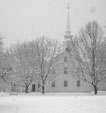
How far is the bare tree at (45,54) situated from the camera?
41.9 metres

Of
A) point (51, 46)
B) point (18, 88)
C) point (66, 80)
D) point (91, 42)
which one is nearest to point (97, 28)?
point (91, 42)

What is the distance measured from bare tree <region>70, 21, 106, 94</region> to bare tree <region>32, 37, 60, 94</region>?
752cm

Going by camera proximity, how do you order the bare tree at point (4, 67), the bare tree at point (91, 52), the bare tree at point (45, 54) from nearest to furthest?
the bare tree at point (4, 67)
the bare tree at point (91, 52)
the bare tree at point (45, 54)

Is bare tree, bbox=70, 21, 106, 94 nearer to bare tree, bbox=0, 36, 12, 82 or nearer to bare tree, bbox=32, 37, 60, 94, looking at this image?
bare tree, bbox=32, 37, 60, 94

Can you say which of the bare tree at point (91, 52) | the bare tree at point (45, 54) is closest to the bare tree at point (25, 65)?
the bare tree at point (45, 54)

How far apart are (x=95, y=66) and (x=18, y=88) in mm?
25338

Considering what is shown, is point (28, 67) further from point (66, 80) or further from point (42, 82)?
point (66, 80)

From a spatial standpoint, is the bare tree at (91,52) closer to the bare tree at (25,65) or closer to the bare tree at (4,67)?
the bare tree at (25,65)

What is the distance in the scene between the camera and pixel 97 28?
35094 mm

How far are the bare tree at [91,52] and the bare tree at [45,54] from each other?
752cm

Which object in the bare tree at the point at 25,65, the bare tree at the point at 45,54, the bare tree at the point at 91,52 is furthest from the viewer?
the bare tree at the point at 25,65

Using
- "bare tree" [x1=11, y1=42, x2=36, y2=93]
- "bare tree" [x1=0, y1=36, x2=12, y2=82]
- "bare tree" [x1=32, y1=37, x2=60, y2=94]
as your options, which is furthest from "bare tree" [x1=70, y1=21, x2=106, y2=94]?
"bare tree" [x1=0, y1=36, x2=12, y2=82]

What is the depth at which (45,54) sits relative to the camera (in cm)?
4275

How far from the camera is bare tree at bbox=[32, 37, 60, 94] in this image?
4188 cm
